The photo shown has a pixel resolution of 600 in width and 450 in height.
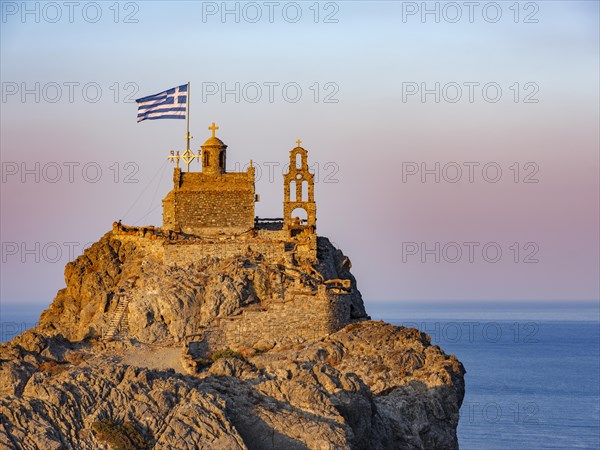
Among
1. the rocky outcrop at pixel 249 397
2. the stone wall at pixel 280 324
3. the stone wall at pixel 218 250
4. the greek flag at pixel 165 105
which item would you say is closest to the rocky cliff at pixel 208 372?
the rocky outcrop at pixel 249 397

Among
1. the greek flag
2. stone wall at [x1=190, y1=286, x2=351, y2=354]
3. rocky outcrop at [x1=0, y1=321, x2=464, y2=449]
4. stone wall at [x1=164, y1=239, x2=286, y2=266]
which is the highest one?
the greek flag

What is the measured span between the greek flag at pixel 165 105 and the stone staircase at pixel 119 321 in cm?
1419

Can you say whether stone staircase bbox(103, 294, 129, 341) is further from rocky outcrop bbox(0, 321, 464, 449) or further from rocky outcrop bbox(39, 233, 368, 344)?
rocky outcrop bbox(0, 321, 464, 449)

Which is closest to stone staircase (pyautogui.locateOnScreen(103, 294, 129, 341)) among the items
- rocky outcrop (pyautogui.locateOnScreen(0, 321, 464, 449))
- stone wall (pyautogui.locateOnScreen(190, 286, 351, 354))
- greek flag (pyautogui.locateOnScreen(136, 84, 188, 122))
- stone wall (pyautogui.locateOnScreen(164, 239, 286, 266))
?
rocky outcrop (pyautogui.locateOnScreen(0, 321, 464, 449))

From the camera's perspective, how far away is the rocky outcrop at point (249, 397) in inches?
2761

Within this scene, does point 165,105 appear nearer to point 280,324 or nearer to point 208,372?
point 280,324

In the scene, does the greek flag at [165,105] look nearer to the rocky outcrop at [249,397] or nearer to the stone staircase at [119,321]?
the stone staircase at [119,321]

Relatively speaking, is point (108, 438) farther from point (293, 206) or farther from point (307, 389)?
point (293, 206)

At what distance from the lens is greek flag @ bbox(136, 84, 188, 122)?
105 metres

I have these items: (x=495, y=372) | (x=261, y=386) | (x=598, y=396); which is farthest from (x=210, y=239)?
(x=495, y=372)

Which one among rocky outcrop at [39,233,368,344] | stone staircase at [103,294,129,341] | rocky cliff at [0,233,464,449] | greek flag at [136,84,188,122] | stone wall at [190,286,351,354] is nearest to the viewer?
rocky cliff at [0,233,464,449]

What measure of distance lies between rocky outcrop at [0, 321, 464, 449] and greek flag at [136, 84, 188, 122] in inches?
695

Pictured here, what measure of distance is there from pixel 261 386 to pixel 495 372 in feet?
393

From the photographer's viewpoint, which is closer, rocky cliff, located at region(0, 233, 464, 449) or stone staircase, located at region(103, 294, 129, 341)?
rocky cliff, located at region(0, 233, 464, 449)
